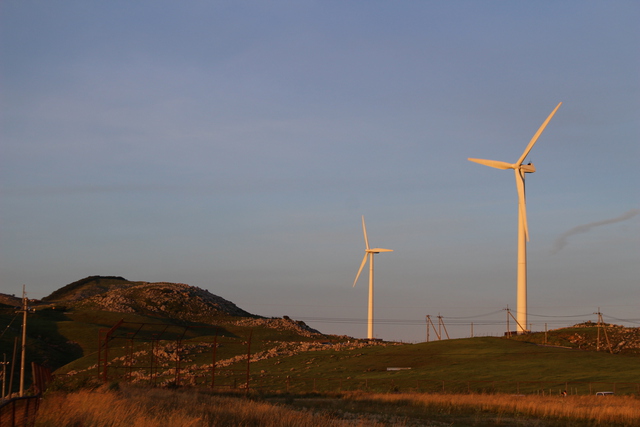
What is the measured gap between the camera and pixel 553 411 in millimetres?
36562

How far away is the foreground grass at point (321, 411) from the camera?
1942 cm

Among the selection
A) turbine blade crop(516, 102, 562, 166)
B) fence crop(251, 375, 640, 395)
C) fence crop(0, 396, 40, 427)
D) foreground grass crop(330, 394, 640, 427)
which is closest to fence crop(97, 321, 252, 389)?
fence crop(251, 375, 640, 395)

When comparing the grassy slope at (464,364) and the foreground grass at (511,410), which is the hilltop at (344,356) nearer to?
the grassy slope at (464,364)

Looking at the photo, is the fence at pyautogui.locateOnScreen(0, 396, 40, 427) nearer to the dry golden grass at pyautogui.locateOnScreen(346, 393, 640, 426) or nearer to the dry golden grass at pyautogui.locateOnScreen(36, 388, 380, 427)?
the dry golden grass at pyautogui.locateOnScreen(36, 388, 380, 427)

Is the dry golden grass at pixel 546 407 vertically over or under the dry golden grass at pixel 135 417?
under

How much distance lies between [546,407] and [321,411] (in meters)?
13.1

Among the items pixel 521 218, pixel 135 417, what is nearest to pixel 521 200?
pixel 521 218

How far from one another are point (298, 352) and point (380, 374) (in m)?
32.8

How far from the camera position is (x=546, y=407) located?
37719mm

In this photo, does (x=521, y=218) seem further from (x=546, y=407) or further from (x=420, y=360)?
(x=546, y=407)

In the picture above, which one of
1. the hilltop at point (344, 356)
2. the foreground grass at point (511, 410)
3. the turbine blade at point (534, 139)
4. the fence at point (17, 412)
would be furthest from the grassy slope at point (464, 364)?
the fence at point (17, 412)

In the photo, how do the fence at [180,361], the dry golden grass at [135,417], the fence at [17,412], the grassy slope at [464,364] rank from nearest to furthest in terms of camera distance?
the fence at [17,412] < the dry golden grass at [135,417] < the grassy slope at [464,364] < the fence at [180,361]

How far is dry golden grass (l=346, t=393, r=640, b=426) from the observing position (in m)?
33.6

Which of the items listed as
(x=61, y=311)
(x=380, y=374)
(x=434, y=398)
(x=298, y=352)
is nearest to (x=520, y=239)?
(x=380, y=374)
